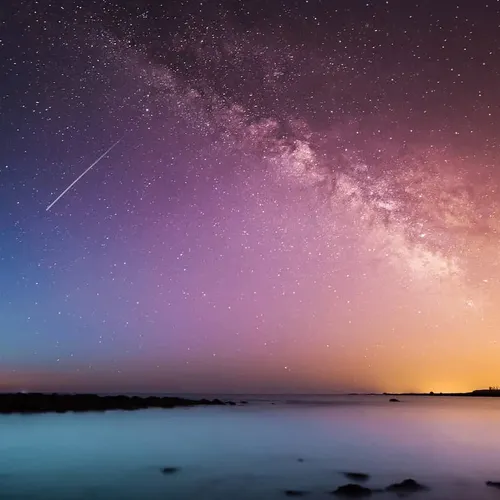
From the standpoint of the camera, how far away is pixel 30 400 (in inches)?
3282

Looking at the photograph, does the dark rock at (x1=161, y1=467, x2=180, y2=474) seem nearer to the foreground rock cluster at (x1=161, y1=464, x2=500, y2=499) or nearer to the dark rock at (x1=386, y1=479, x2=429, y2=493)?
the foreground rock cluster at (x1=161, y1=464, x2=500, y2=499)

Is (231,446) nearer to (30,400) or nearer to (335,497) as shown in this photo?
(335,497)

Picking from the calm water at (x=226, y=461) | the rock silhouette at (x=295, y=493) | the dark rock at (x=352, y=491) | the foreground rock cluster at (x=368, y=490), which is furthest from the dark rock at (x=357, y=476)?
the rock silhouette at (x=295, y=493)

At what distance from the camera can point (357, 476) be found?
25.3 metres

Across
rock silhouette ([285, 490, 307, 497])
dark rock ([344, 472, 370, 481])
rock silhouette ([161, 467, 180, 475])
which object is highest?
rock silhouette ([161, 467, 180, 475])

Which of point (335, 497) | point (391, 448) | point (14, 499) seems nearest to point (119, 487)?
point (14, 499)

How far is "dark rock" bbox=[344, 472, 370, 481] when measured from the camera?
80.9 feet

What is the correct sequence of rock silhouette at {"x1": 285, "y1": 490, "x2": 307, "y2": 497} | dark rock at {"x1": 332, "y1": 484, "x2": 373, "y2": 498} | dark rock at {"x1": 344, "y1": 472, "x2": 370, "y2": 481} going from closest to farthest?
dark rock at {"x1": 332, "y1": 484, "x2": 373, "y2": 498}
rock silhouette at {"x1": 285, "y1": 490, "x2": 307, "y2": 497}
dark rock at {"x1": 344, "y1": 472, "x2": 370, "y2": 481}

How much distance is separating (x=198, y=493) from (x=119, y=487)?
349 cm

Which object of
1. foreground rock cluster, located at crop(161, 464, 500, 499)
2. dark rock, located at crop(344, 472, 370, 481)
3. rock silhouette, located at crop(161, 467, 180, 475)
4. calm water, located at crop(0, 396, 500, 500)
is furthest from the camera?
rock silhouette, located at crop(161, 467, 180, 475)

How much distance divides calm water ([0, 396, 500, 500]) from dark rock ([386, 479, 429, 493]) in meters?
0.69

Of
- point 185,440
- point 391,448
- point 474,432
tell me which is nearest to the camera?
point 391,448

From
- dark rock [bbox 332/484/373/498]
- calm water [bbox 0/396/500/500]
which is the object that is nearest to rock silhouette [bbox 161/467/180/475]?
calm water [bbox 0/396/500/500]

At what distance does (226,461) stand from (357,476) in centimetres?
828
